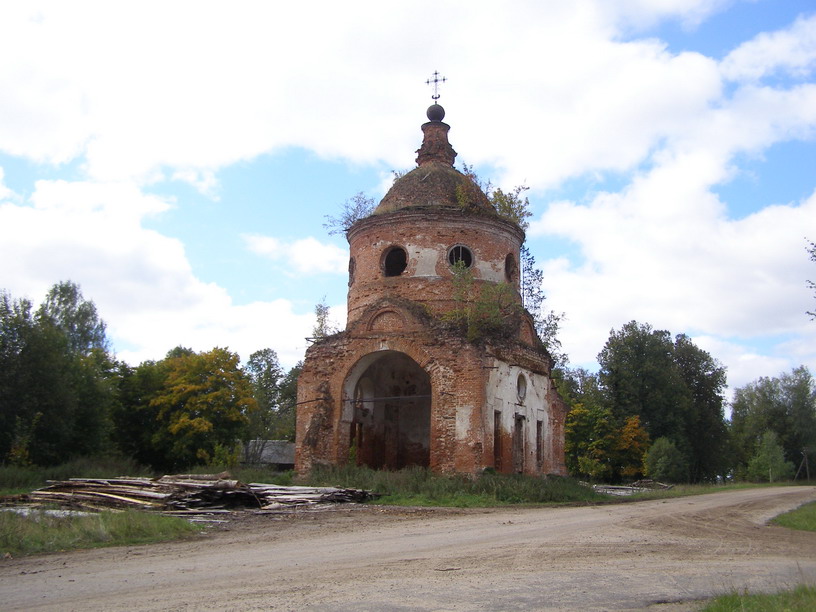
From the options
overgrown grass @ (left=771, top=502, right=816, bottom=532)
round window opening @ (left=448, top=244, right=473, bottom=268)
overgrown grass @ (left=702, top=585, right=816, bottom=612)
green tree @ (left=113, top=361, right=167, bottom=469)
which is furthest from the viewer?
green tree @ (left=113, top=361, right=167, bottom=469)

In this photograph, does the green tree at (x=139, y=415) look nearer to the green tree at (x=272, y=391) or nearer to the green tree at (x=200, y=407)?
the green tree at (x=200, y=407)

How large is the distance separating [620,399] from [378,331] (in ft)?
86.6

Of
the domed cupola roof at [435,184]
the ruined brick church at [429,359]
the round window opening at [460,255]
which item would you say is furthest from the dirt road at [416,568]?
the domed cupola roof at [435,184]

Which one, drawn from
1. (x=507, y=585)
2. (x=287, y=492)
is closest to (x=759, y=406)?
(x=287, y=492)

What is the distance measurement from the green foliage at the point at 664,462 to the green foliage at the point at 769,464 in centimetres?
1221

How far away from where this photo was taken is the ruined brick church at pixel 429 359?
21.0 metres

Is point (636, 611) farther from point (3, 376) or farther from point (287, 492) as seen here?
point (3, 376)

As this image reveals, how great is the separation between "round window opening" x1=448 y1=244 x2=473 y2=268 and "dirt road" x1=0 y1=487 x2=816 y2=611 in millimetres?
11861

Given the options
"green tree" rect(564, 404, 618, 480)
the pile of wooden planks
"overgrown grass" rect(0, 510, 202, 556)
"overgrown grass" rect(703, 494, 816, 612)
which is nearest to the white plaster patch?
the pile of wooden planks

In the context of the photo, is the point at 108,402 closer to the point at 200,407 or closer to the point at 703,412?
the point at 200,407

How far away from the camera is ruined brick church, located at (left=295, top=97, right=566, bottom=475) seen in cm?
2102

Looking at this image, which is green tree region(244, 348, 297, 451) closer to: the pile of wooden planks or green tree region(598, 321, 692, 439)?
green tree region(598, 321, 692, 439)

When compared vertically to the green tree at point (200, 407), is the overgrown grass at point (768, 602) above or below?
below

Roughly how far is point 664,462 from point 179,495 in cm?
3129
